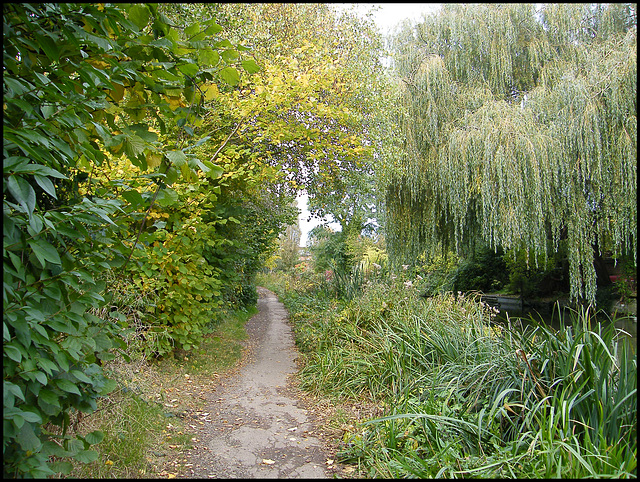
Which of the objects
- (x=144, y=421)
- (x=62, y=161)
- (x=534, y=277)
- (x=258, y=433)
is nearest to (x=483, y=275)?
(x=534, y=277)

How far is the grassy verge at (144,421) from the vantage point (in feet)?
8.79

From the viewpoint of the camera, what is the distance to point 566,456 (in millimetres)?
2309

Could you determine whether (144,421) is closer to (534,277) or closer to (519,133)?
(519,133)

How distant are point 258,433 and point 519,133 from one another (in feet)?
22.9

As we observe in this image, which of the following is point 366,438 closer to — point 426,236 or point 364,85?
point 364,85

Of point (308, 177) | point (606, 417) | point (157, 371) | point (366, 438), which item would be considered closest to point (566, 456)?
point (606, 417)

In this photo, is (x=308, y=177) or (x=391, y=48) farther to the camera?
(x=391, y=48)

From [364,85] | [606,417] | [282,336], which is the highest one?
[364,85]

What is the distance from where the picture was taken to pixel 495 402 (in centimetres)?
274

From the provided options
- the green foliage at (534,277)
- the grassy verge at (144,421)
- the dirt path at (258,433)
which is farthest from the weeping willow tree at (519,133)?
the grassy verge at (144,421)

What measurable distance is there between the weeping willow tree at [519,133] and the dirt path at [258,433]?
4844mm

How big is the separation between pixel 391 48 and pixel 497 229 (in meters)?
5.23

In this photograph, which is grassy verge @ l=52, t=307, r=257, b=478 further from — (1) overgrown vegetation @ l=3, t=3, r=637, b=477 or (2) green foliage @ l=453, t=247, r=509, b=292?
(2) green foliage @ l=453, t=247, r=509, b=292

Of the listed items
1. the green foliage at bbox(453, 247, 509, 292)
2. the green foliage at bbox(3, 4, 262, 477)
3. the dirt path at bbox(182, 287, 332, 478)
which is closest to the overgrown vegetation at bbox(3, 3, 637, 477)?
the green foliage at bbox(3, 4, 262, 477)
